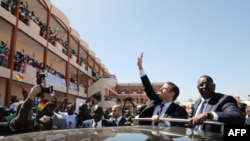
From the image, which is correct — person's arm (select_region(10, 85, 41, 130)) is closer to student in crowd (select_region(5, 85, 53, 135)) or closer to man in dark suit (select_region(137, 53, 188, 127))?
student in crowd (select_region(5, 85, 53, 135))

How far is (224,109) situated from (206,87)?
15.8 inches

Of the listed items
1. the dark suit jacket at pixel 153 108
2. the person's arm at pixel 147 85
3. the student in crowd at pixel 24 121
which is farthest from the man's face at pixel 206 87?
the student in crowd at pixel 24 121

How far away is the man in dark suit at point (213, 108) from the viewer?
2264mm

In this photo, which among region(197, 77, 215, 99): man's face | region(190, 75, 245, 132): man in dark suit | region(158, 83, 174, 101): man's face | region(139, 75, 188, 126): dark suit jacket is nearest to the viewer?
region(190, 75, 245, 132): man in dark suit

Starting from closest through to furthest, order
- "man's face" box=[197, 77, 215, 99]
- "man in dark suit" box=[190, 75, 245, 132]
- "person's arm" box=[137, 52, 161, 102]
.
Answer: "man in dark suit" box=[190, 75, 245, 132]
"man's face" box=[197, 77, 215, 99]
"person's arm" box=[137, 52, 161, 102]

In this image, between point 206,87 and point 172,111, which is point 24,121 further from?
point 206,87

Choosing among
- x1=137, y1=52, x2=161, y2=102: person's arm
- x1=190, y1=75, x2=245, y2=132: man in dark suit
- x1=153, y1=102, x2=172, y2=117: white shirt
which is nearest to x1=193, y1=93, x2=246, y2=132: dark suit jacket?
x1=190, y1=75, x2=245, y2=132: man in dark suit

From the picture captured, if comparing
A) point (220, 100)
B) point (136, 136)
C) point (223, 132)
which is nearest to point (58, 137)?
point (136, 136)

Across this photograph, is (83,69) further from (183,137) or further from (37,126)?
(183,137)

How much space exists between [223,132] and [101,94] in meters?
33.3

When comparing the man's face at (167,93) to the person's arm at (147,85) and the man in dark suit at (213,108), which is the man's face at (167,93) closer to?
the person's arm at (147,85)

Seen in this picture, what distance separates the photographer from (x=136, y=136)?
6.14ft

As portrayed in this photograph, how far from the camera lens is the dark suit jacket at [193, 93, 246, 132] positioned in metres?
2.31

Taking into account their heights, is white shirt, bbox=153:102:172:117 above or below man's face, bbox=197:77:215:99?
below
